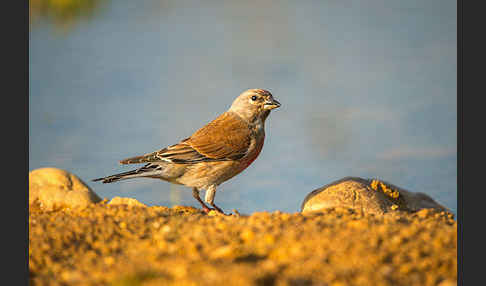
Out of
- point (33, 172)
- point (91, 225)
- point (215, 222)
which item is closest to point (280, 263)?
point (215, 222)

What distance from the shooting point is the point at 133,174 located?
7.06 metres

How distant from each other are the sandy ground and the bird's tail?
133cm

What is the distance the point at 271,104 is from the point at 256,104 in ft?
0.82

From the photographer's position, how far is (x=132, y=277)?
3398 millimetres

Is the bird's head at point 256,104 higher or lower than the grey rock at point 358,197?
higher

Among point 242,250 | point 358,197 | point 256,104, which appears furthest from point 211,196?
point 242,250

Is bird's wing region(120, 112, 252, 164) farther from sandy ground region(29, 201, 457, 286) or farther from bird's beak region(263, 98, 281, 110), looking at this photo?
sandy ground region(29, 201, 457, 286)

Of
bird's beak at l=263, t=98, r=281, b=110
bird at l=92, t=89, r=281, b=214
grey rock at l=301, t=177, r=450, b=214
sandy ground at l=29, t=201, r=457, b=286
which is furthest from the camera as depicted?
bird's beak at l=263, t=98, r=281, b=110

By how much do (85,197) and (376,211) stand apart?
13.5 ft

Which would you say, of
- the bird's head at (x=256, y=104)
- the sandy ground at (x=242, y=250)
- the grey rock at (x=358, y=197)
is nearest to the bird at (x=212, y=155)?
the bird's head at (x=256, y=104)

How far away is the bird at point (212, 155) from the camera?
7.36 metres

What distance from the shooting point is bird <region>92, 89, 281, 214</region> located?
736 centimetres

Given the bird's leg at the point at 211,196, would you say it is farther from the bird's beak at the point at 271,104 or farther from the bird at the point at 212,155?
the bird's beak at the point at 271,104

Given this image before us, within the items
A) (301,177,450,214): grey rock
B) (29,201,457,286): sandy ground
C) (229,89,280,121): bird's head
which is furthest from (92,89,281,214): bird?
(29,201,457,286): sandy ground
